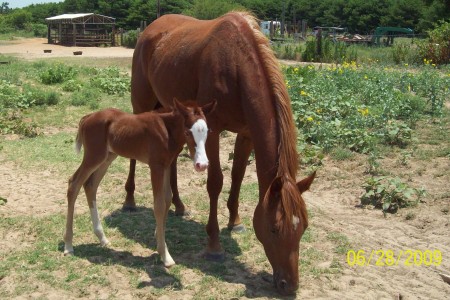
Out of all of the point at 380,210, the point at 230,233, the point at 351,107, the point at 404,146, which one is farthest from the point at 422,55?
the point at 230,233

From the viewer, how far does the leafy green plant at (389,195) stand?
5.75 metres

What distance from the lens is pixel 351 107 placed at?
924 cm

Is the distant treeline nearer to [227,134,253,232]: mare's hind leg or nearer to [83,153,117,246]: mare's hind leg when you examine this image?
[227,134,253,232]: mare's hind leg

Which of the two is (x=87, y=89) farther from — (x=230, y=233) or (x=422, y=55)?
(x=422, y=55)

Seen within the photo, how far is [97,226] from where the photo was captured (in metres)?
4.61

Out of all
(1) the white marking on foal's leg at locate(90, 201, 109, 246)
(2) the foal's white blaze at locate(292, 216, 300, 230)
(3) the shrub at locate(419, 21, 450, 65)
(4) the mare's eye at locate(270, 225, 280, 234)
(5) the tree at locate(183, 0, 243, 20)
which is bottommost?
(1) the white marking on foal's leg at locate(90, 201, 109, 246)

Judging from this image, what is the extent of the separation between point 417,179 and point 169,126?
12.5ft

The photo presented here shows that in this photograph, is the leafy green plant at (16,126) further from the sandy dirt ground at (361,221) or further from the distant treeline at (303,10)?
the distant treeline at (303,10)

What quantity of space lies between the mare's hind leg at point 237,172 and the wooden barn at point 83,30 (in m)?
39.4

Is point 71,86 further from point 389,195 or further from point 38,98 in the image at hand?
point 389,195

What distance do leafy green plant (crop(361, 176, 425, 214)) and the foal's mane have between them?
7.53ft

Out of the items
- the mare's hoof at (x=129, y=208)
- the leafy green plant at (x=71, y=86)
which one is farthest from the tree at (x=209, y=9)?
the mare's hoof at (x=129, y=208)

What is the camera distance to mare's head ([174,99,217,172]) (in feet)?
11.7

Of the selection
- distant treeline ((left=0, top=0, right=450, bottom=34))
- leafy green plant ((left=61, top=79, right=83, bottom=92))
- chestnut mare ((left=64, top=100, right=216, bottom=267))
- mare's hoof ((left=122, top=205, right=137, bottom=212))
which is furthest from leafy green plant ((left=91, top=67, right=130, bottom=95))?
distant treeline ((left=0, top=0, right=450, bottom=34))
